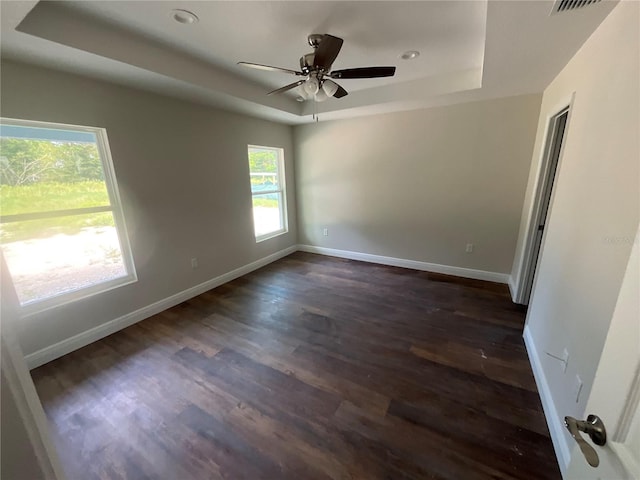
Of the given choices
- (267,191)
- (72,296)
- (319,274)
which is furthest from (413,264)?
(72,296)

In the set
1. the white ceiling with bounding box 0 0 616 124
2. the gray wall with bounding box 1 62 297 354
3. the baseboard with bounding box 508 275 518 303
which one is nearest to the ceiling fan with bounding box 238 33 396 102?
the white ceiling with bounding box 0 0 616 124

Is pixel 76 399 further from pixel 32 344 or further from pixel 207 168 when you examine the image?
pixel 207 168

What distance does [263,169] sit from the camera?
4.32 meters

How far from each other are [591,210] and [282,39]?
2.40 metres

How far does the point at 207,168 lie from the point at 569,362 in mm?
3734

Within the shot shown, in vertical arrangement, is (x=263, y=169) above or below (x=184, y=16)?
below

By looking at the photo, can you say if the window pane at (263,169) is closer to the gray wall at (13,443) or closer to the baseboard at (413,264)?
the baseboard at (413,264)

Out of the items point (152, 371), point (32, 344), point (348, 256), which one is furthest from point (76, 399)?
point (348, 256)

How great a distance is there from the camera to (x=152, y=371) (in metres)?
2.10

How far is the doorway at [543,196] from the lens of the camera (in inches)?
97.0

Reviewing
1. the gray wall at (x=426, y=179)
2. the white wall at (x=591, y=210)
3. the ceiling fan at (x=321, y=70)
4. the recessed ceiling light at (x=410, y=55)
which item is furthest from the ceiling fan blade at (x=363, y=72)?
the gray wall at (x=426, y=179)

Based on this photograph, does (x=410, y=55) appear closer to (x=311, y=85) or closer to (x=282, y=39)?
(x=311, y=85)

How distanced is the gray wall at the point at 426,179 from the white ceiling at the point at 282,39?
514 millimetres

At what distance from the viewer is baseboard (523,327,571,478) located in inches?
53.0
